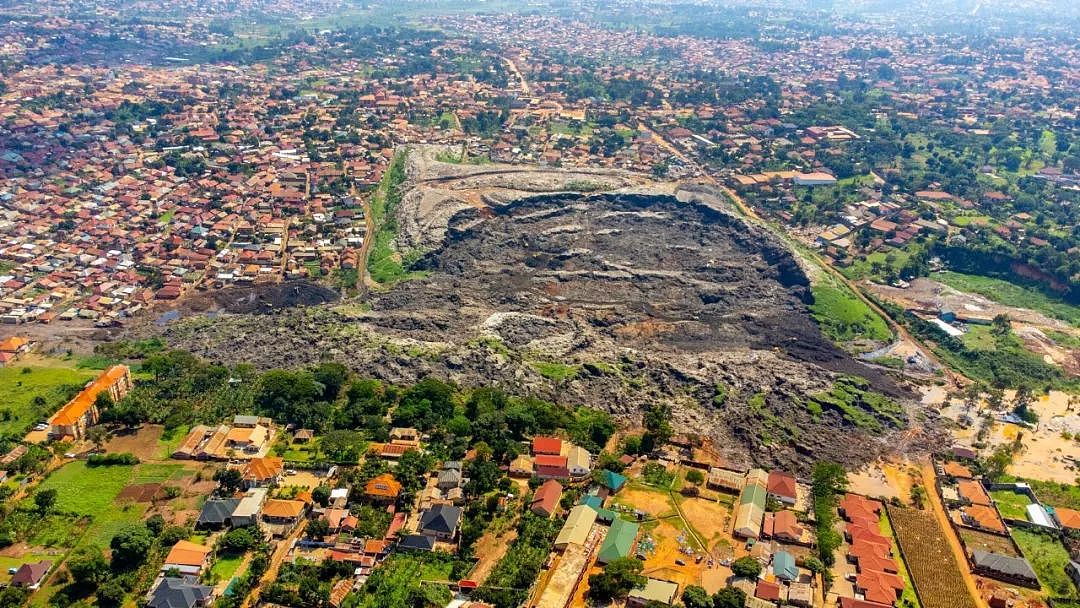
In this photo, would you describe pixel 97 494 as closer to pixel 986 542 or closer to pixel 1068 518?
pixel 986 542

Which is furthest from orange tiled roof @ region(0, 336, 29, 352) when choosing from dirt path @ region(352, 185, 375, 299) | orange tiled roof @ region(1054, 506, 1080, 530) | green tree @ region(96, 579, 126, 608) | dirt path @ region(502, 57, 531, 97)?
dirt path @ region(502, 57, 531, 97)

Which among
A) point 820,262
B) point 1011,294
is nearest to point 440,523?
point 820,262

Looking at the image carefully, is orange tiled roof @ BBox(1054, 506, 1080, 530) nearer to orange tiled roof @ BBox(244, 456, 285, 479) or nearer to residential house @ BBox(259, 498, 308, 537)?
residential house @ BBox(259, 498, 308, 537)

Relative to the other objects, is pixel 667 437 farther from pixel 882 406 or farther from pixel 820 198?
pixel 820 198

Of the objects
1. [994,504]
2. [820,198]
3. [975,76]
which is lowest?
[994,504]

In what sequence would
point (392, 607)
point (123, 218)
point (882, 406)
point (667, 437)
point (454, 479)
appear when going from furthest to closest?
point (123, 218) < point (882, 406) < point (667, 437) < point (454, 479) < point (392, 607)

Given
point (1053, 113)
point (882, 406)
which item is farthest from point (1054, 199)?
point (882, 406)
